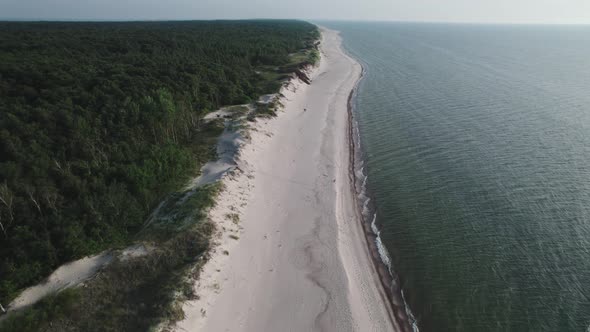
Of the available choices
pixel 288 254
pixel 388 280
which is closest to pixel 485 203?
pixel 388 280

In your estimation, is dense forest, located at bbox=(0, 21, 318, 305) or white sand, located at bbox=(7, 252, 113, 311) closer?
white sand, located at bbox=(7, 252, 113, 311)

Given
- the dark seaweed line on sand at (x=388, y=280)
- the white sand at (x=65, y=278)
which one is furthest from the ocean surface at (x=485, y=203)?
the white sand at (x=65, y=278)

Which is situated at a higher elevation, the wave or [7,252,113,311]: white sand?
[7,252,113,311]: white sand

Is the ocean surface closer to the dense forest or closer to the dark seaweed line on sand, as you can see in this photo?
the dark seaweed line on sand

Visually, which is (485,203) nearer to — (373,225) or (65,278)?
(373,225)

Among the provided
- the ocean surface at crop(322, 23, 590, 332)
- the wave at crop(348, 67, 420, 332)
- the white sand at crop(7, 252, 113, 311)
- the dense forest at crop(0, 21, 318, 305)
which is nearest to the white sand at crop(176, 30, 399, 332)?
the wave at crop(348, 67, 420, 332)

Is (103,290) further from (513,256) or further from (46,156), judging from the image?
(513,256)

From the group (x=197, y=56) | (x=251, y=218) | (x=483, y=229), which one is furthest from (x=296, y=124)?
(x=197, y=56)
